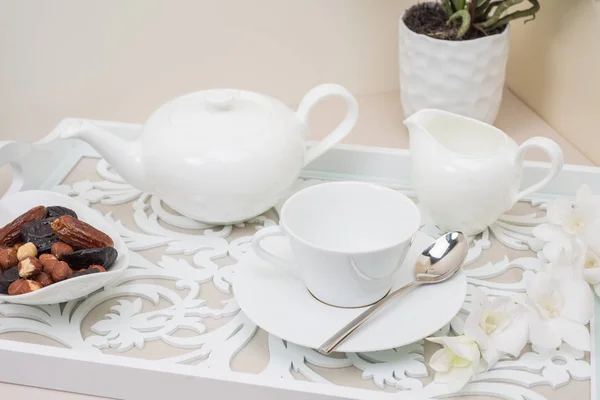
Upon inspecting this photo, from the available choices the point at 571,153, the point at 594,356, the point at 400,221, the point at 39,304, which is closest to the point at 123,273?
the point at 39,304

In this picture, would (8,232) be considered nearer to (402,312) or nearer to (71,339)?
(71,339)

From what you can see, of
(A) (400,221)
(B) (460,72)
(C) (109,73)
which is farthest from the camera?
(C) (109,73)

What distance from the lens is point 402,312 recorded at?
2.01 ft

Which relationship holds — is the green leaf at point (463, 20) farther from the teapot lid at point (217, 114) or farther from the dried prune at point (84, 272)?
the dried prune at point (84, 272)

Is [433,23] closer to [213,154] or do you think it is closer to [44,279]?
[213,154]

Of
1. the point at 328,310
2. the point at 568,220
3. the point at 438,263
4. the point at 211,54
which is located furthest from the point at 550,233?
the point at 211,54

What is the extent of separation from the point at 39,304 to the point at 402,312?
0.30m

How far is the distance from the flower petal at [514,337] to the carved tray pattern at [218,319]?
2 centimetres

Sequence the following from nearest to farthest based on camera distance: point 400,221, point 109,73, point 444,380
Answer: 1. point 444,380
2. point 400,221
3. point 109,73

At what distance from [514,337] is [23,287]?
39 centimetres

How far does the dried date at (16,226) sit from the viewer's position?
0.69 metres

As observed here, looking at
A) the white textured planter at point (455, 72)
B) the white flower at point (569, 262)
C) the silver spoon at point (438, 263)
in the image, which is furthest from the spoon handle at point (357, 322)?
the white textured planter at point (455, 72)

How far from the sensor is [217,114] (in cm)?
74

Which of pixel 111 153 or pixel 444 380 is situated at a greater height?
pixel 111 153
